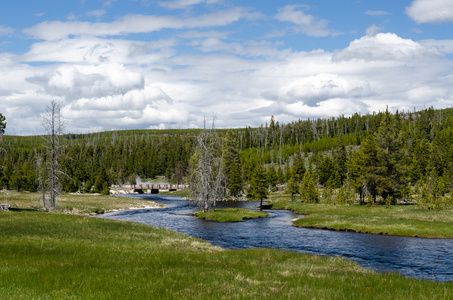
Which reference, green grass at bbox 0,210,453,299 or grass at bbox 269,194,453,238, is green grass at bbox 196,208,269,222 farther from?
green grass at bbox 0,210,453,299

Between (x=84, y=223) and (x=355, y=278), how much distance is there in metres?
29.2

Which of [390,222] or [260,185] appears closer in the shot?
[390,222]

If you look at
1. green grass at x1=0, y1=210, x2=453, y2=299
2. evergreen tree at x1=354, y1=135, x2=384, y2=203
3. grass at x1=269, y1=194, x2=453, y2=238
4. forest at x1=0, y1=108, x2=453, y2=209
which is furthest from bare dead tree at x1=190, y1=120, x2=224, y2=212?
green grass at x1=0, y1=210, x2=453, y2=299

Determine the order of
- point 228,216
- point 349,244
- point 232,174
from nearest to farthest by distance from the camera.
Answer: point 349,244, point 228,216, point 232,174

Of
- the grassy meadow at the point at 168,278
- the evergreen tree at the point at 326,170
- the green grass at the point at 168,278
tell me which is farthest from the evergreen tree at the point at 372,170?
the grassy meadow at the point at 168,278

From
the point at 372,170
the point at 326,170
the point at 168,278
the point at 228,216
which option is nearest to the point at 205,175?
the point at 228,216

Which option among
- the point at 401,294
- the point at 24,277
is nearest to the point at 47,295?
the point at 24,277

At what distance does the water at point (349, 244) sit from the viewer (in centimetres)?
2667

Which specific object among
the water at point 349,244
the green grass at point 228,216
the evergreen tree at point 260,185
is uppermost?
the evergreen tree at point 260,185

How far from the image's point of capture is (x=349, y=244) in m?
36.6

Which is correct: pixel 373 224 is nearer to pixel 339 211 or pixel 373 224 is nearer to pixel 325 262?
pixel 339 211

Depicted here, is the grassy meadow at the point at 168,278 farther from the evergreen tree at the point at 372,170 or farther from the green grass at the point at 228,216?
the evergreen tree at the point at 372,170

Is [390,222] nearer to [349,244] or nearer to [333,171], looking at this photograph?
[349,244]

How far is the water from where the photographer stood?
87.5 feet
